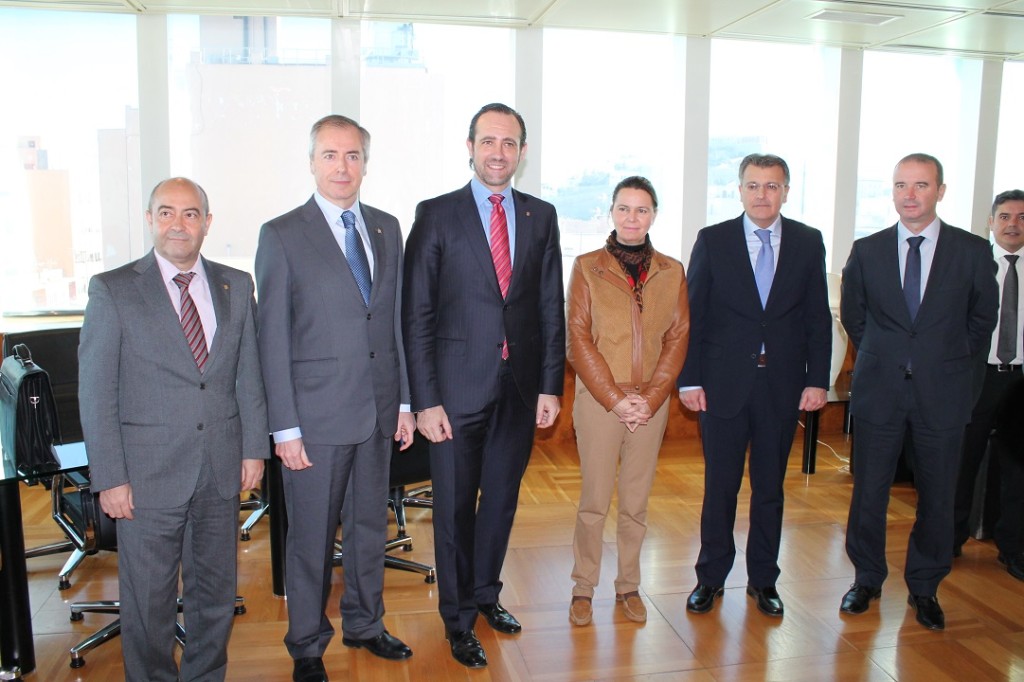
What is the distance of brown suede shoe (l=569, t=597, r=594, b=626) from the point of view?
3.12 m

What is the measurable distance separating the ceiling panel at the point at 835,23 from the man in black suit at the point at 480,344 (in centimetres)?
309

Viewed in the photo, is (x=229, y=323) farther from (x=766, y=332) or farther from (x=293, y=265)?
(x=766, y=332)

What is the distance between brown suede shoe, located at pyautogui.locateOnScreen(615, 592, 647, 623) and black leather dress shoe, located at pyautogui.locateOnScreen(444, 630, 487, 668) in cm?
63

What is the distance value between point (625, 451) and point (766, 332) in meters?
0.71

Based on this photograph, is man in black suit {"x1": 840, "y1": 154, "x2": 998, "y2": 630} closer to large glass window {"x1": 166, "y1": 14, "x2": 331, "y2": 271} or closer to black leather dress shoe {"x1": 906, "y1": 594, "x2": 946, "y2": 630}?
black leather dress shoe {"x1": 906, "y1": 594, "x2": 946, "y2": 630}

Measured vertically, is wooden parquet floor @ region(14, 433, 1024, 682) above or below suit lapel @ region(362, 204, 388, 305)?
below

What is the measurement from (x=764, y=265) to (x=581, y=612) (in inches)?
60.4

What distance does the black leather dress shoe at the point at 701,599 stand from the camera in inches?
127

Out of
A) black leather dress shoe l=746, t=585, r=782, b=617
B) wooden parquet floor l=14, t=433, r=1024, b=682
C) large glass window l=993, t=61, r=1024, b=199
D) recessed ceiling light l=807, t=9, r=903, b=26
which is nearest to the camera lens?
wooden parquet floor l=14, t=433, r=1024, b=682

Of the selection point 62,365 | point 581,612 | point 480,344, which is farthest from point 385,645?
point 62,365

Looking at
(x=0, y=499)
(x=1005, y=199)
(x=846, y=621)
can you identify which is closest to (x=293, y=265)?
(x=0, y=499)

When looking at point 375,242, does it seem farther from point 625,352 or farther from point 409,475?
point 409,475

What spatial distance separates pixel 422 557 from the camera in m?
3.88

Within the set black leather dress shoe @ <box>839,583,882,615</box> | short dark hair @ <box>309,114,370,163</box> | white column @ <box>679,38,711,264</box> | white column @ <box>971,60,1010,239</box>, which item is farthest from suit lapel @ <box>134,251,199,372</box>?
white column @ <box>971,60,1010,239</box>
